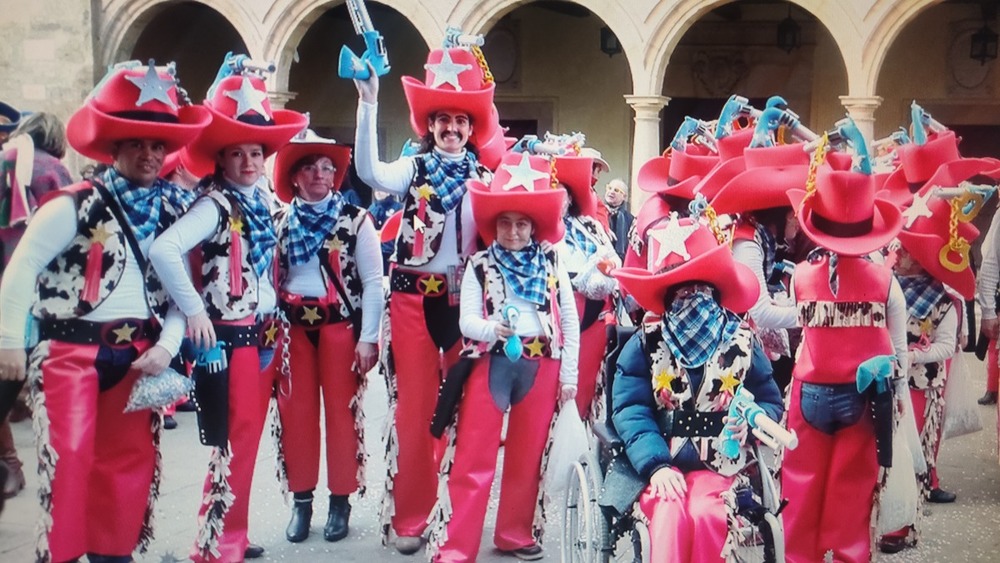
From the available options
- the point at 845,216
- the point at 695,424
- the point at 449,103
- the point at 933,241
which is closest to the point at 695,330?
the point at 695,424

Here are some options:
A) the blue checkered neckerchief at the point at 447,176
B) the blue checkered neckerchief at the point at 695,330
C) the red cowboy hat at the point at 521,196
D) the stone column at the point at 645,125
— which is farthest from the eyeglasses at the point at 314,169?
the stone column at the point at 645,125

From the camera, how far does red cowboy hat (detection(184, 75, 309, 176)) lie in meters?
3.75

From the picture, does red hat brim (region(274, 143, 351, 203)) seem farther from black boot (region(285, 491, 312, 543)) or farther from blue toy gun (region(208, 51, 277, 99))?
black boot (region(285, 491, 312, 543))

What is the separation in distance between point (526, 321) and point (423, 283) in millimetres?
526

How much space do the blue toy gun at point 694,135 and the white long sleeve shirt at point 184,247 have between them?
299 cm

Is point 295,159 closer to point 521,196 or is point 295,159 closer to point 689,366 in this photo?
point 521,196

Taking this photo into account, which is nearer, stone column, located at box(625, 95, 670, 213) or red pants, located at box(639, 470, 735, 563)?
red pants, located at box(639, 470, 735, 563)

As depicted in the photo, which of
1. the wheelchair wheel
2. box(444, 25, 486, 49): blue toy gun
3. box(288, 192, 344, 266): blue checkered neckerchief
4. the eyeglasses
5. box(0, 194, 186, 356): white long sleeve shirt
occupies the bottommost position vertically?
the wheelchair wheel

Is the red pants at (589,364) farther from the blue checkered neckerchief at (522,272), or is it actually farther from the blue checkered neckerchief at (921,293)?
the blue checkered neckerchief at (921,293)

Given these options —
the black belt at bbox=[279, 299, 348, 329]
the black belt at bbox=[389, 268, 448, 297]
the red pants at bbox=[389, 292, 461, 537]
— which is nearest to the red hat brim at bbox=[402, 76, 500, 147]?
the black belt at bbox=[389, 268, 448, 297]

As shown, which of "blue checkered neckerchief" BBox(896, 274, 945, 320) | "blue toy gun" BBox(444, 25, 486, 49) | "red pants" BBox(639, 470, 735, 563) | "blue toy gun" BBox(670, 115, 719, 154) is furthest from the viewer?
"blue toy gun" BBox(670, 115, 719, 154)

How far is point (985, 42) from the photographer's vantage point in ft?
41.8

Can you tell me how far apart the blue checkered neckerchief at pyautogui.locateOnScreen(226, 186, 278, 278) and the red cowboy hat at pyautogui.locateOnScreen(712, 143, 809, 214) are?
1.97 meters

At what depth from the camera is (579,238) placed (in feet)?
17.5
